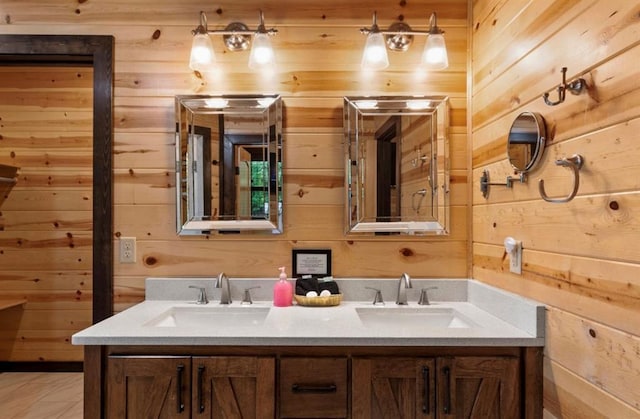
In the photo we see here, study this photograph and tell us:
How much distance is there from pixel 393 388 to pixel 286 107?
127 centimetres

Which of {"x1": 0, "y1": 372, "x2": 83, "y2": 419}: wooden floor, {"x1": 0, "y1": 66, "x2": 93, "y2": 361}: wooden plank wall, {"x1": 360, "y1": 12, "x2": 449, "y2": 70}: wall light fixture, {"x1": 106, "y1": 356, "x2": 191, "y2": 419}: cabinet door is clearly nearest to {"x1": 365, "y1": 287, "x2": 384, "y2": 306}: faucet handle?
{"x1": 106, "y1": 356, "x2": 191, "y2": 419}: cabinet door

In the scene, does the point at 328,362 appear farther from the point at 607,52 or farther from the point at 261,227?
the point at 607,52

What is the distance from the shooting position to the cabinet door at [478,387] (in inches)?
52.8

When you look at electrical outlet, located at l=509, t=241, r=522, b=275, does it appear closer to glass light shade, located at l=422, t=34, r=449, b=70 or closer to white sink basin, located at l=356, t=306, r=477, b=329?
white sink basin, located at l=356, t=306, r=477, b=329

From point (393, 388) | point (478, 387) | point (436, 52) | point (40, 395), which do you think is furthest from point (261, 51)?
point (40, 395)

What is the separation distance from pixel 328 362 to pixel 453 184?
40.3 inches

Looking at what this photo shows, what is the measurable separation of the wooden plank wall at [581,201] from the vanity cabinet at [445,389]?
0.45ft

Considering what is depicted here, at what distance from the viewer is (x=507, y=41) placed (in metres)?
1.55

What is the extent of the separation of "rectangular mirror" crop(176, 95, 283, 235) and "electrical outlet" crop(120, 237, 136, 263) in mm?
257

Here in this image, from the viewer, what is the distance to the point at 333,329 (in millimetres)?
1409

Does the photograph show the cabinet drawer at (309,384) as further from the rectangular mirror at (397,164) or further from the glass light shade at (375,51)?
the glass light shade at (375,51)

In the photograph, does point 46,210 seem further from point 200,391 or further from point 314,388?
point 314,388

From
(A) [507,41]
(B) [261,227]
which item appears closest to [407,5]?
(A) [507,41]

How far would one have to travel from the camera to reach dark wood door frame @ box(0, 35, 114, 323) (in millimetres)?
1881
